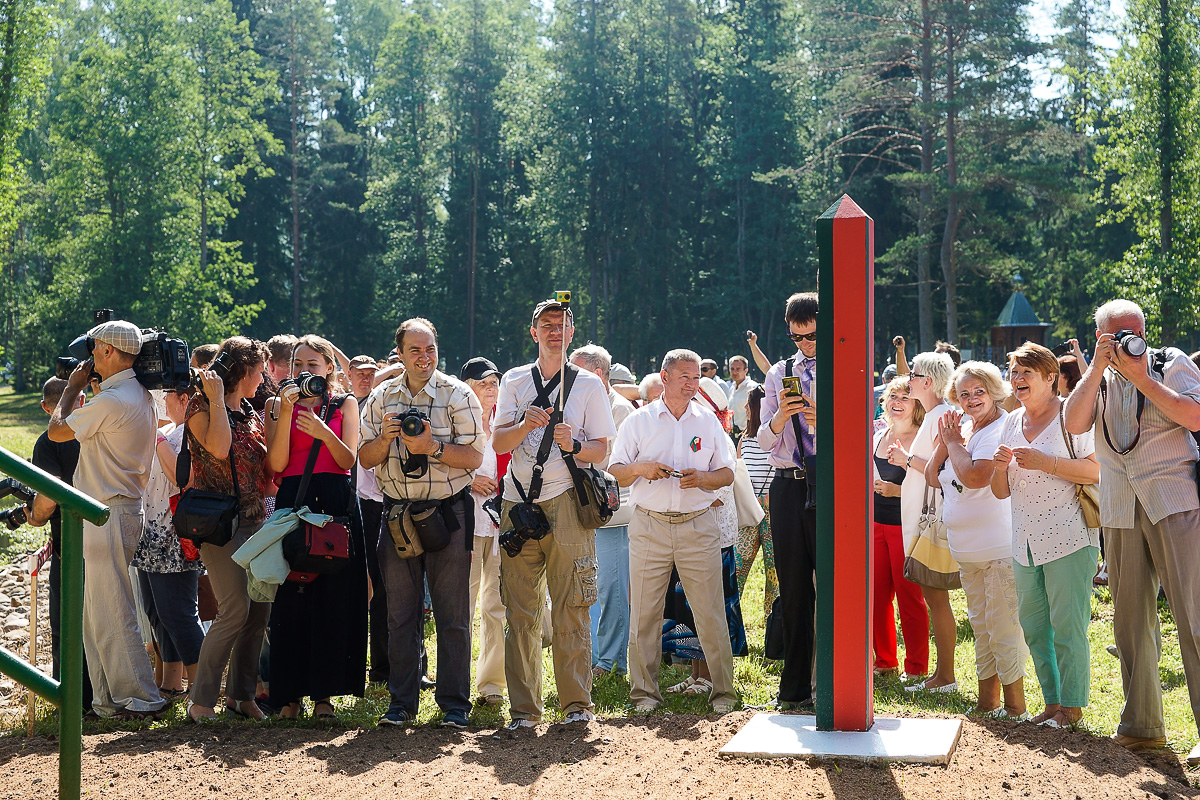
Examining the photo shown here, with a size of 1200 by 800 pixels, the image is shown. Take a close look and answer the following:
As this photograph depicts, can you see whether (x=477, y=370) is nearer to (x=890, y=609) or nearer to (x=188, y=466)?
(x=188, y=466)

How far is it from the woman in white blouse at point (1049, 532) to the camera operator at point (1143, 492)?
18 centimetres

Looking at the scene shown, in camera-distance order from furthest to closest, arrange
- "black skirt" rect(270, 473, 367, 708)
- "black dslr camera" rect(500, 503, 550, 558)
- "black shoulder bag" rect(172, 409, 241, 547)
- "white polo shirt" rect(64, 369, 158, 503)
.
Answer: "black skirt" rect(270, 473, 367, 708) → "white polo shirt" rect(64, 369, 158, 503) → "black shoulder bag" rect(172, 409, 241, 547) → "black dslr camera" rect(500, 503, 550, 558)

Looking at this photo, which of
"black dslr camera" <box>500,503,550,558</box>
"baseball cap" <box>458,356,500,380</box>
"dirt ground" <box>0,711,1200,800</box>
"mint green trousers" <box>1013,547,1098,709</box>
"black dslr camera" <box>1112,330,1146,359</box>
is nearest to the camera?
"dirt ground" <box>0,711,1200,800</box>

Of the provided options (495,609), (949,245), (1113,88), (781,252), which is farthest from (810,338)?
(781,252)

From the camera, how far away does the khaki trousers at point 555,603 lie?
5559 mm

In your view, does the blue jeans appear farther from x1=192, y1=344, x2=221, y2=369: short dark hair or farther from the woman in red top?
x1=192, y1=344, x2=221, y2=369: short dark hair

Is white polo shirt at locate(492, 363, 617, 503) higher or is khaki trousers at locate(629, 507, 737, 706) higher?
white polo shirt at locate(492, 363, 617, 503)

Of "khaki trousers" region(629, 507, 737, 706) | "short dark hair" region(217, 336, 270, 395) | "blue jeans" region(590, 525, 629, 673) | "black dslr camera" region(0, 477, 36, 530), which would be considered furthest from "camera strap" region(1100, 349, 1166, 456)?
"black dslr camera" region(0, 477, 36, 530)

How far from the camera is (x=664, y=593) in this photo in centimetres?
613

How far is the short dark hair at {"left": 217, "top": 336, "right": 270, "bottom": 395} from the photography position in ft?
18.8

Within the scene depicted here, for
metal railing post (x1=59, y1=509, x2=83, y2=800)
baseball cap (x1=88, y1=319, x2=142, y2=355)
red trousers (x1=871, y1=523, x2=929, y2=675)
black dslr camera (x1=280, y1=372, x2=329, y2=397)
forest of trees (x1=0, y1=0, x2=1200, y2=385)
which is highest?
forest of trees (x1=0, y1=0, x2=1200, y2=385)

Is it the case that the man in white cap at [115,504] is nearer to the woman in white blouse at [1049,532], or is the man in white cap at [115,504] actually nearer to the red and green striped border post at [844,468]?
the red and green striped border post at [844,468]

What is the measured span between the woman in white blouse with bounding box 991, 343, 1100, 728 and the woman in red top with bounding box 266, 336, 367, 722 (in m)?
3.39

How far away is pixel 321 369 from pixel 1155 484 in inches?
169
